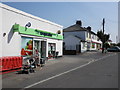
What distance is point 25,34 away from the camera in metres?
14.8

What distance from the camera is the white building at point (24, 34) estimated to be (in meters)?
12.2

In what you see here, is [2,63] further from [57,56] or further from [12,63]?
[57,56]

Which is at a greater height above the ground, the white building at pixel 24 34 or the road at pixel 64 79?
the white building at pixel 24 34

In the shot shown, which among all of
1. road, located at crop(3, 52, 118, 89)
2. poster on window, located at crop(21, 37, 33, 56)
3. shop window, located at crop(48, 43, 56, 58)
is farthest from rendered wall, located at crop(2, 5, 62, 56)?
shop window, located at crop(48, 43, 56, 58)

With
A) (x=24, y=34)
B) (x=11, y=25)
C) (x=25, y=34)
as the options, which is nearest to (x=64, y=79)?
(x=11, y=25)

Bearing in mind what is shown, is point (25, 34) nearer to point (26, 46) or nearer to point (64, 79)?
point (26, 46)

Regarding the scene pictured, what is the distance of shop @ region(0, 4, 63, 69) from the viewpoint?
1231 cm

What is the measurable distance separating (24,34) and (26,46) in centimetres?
117

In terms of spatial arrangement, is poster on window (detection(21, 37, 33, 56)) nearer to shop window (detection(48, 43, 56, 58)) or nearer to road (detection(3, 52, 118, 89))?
road (detection(3, 52, 118, 89))

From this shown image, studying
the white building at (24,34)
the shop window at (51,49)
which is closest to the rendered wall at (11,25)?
the white building at (24,34)

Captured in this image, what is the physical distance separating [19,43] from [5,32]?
2.01m

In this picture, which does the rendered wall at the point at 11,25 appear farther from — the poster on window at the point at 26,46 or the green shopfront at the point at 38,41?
the poster on window at the point at 26,46

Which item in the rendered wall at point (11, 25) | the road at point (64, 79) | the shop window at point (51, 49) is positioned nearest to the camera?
the road at point (64, 79)

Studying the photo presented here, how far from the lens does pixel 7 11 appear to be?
12.5m
